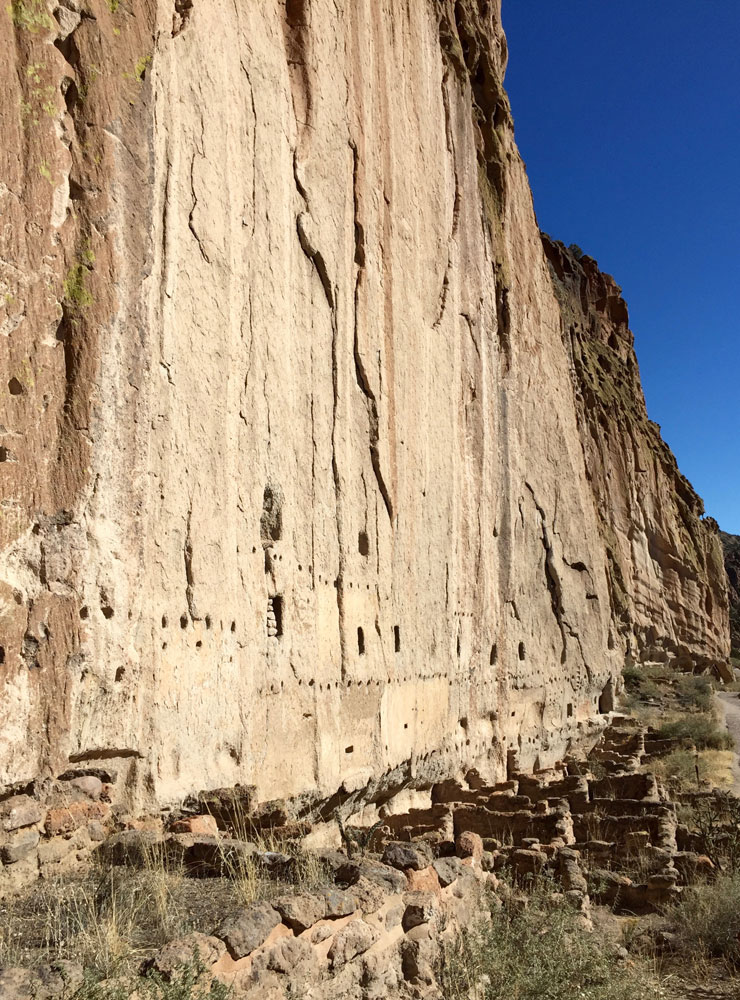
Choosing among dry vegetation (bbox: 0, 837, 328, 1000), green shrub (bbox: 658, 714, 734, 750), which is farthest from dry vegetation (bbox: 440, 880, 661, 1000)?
green shrub (bbox: 658, 714, 734, 750)

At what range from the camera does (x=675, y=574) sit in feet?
119

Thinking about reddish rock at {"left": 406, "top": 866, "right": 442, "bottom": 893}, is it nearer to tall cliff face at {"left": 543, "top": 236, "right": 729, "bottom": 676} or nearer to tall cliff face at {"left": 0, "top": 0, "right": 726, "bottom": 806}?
tall cliff face at {"left": 0, "top": 0, "right": 726, "bottom": 806}

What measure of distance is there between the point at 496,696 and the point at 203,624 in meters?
8.71

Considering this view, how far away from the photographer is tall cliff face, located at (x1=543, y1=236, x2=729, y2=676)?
108ft

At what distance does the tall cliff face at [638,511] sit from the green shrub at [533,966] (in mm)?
25545

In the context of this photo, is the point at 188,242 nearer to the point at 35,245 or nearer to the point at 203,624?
the point at 35,245

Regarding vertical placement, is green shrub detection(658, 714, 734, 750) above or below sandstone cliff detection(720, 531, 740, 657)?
below

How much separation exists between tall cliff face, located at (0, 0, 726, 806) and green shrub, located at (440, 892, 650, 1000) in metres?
2.66

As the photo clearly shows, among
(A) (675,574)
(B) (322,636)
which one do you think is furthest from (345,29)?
(A) (675,574)

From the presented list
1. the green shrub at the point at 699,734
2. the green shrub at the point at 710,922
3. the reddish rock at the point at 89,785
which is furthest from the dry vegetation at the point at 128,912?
the green shrub at the point at 699,734

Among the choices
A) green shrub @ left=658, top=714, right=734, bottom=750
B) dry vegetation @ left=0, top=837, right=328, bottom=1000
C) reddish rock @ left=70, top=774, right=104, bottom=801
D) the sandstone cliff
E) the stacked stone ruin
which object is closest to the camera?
dry vegetation @ left=0, top=837, right=328, bottom=1000

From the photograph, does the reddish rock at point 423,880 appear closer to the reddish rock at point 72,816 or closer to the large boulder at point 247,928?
the large boulder at point 247,928

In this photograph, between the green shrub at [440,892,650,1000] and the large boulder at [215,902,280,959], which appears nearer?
Answer: the large boulder at [215,902,280,959]

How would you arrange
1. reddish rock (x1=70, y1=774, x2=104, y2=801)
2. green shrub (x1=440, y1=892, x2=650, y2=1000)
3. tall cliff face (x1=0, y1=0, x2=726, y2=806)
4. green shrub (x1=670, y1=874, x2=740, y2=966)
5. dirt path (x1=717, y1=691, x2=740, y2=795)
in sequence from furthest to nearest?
dirt path (x1=717, y1=691, x2=740, y2=795), green shrub (x1=670, y1=874, x2=740, y2=966), tall cliff face (x1=0, y1=0, x2=726, y2=806), reddish rock (x1=70, y1=774, x2=104, y2=801), green shrub (x1=440, y1=892, x2=650, y2=1000)
